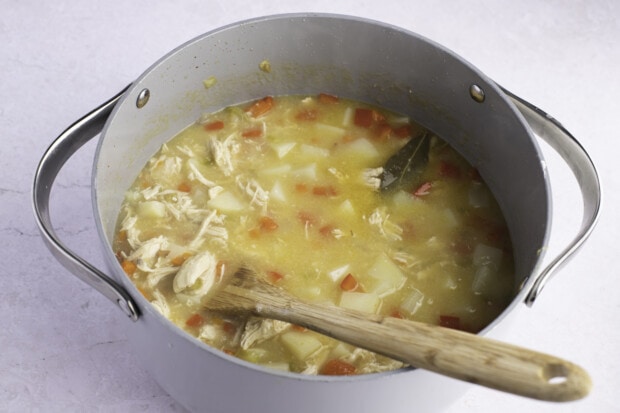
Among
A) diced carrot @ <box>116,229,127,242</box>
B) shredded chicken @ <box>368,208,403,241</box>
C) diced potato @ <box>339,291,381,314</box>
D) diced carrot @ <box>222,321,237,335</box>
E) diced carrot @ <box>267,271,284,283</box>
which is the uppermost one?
shredded chicken @ <box>368,208,403,241</box>

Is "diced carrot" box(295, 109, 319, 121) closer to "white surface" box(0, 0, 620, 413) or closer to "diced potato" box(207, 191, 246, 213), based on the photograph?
"diced potato" box(207, 191, 246, 213)

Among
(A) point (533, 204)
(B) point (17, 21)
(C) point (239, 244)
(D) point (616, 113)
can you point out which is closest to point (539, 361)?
(A) point (533, 204)

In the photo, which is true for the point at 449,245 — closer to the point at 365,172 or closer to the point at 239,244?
the point at 365,172

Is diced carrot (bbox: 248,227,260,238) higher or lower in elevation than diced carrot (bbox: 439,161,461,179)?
lower

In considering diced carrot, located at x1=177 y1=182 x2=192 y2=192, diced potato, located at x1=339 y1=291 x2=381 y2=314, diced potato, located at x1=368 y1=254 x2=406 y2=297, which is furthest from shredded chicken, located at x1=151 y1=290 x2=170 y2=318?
diced potato, located at x1=368 y1=254 x2=406 y2=297

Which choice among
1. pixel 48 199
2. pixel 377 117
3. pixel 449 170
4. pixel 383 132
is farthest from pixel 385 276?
pixel 48 199

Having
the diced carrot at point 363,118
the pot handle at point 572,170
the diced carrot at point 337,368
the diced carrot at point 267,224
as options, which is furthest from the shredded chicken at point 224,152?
the pot handle at point 572,170
